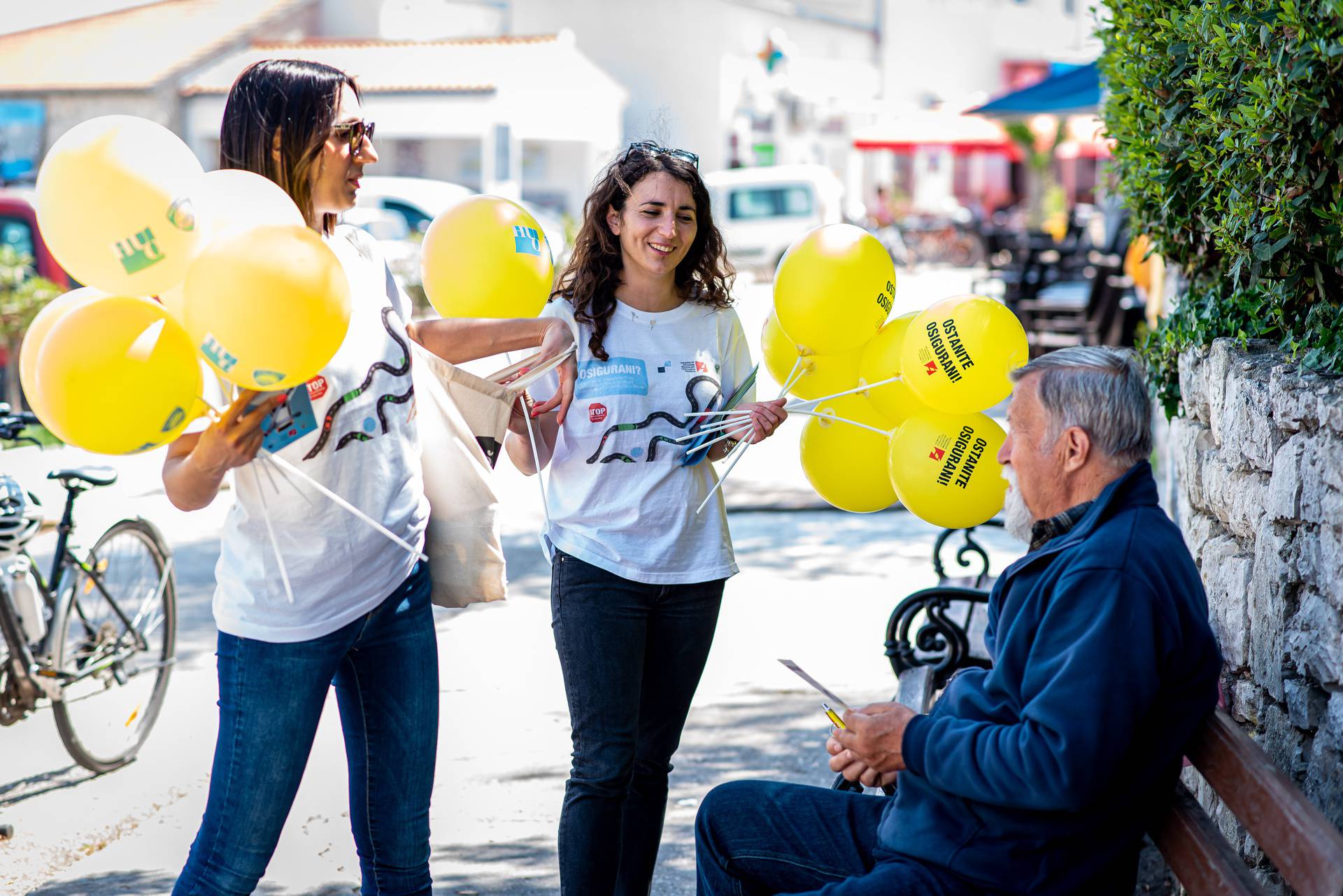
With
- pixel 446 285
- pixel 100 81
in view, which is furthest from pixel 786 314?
pixel 100 81

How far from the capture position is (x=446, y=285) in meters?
3.04

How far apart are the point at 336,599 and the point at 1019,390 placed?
131 cm

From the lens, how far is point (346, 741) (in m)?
2.72

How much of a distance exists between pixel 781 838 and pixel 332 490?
1.10 meters

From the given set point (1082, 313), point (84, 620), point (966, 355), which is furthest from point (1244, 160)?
point (1082, 313)

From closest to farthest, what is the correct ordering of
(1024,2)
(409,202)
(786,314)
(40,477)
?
(786,314) < (40,477) < (409,202) < (1024,2)

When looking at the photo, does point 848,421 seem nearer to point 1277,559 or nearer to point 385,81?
point 1277,559

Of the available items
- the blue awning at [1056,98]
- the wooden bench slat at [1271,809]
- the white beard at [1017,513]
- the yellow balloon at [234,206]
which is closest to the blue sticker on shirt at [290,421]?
the yellow balloon at [234,206]

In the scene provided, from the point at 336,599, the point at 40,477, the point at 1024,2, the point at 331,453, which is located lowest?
the point at 40,477

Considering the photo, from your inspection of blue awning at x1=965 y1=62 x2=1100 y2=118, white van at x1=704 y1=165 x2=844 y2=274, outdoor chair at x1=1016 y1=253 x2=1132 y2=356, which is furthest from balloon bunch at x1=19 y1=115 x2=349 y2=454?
white van at x1=704 y1=165 x2=844 y2=274

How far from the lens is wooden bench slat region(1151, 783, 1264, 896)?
2041 millimetres

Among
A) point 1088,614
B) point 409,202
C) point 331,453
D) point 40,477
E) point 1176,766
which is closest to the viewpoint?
point 1088,614

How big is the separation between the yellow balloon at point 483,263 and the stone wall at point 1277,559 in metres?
1.54

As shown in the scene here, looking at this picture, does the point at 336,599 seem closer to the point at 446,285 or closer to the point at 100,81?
the point at 446,285
